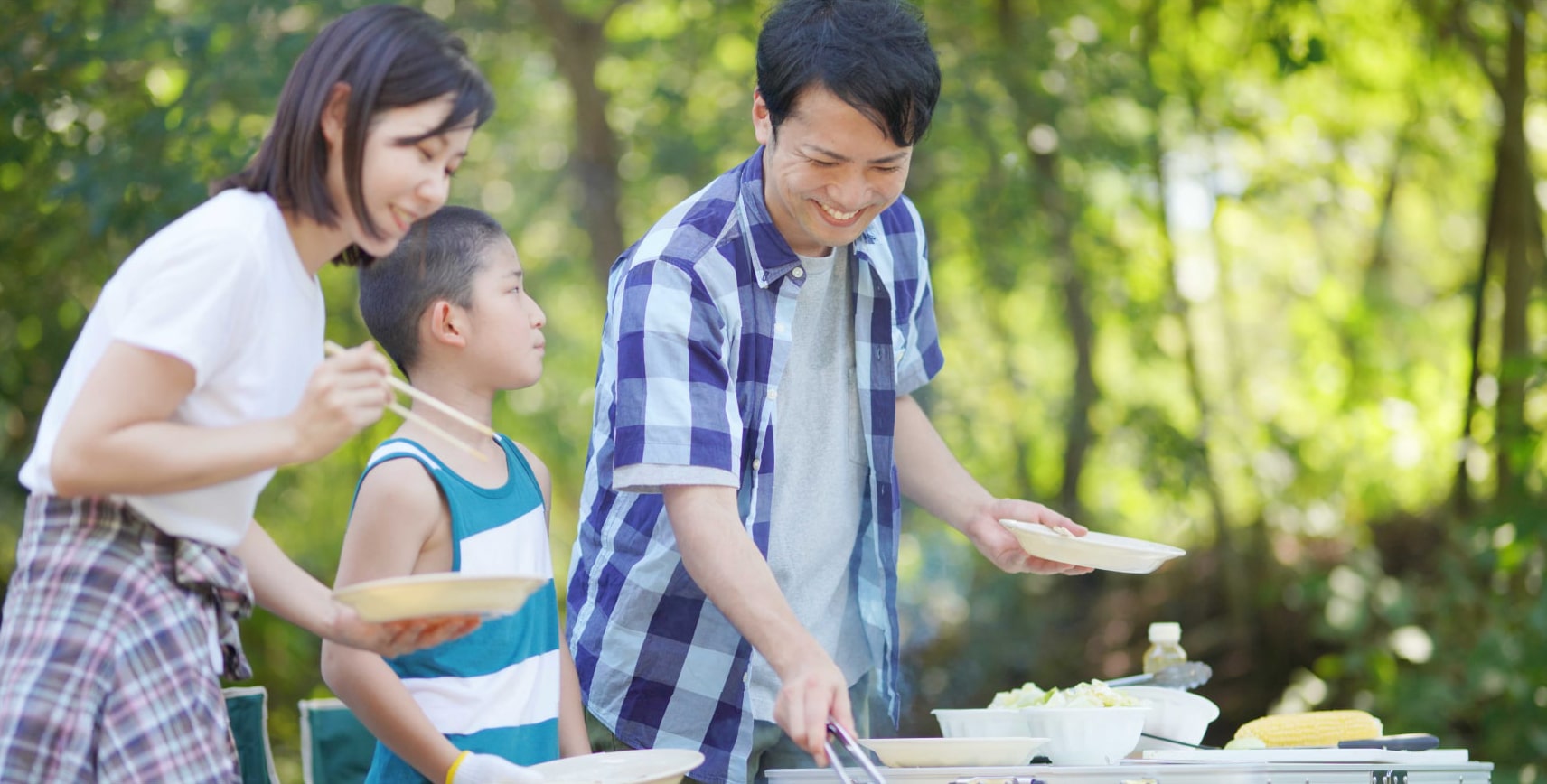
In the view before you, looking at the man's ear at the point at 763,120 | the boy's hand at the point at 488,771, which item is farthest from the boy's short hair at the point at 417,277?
the boy's hand at the point at 488,771

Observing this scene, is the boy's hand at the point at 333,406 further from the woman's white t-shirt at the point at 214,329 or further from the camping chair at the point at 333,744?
the camping chair at the point at 333,744

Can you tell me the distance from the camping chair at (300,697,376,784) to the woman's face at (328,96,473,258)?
1.44 metres

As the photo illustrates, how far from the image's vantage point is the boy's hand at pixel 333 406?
4.44 ft

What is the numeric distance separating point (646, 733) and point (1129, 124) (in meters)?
A: 4.40

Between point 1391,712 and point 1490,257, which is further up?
point 1490,257

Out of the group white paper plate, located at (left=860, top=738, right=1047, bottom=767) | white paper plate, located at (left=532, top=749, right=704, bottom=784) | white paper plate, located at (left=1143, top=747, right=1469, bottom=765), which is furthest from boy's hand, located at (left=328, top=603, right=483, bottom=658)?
white paper plate, located at (left=1143, top=747, right=1469, bottom=765)

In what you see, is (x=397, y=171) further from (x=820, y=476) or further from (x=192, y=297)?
(x=820, y=476)

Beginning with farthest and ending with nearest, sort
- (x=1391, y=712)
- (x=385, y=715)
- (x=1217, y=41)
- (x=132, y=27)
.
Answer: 1. (x=1217, y=41)
2. (x=1391, y=712)
3. (x=132, y=27)
4. (x=385, y=715)

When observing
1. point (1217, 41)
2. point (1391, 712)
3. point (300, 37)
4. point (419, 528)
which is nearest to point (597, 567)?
point (419, 528)

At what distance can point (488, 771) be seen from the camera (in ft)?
Result: 5.38

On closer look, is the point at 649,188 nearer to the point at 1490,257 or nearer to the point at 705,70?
the point at 705,70

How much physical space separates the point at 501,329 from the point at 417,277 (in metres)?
0.14

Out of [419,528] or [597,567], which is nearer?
[419,528]

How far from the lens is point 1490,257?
5711 millimetres
